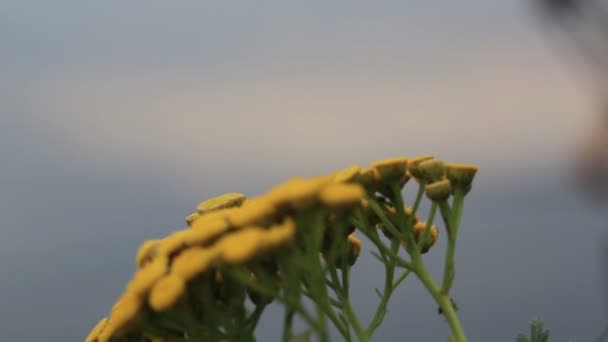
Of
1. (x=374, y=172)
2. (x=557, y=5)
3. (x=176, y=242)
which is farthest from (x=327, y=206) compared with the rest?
(x=557, y=5)

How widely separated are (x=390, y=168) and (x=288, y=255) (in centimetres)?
126

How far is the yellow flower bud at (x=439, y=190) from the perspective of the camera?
509cm

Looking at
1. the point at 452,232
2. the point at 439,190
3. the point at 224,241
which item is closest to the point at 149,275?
the point at 224,241

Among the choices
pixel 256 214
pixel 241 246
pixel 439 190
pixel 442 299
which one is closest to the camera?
pixel 241 246

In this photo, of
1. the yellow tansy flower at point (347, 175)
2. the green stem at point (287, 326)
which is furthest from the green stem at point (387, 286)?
the green stem at point (287, 326)

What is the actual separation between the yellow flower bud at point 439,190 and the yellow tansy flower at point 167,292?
5.04 ft

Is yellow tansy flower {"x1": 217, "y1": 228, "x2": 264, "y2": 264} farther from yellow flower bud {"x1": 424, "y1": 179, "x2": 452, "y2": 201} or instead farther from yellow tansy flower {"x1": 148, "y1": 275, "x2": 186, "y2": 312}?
yellow flower bud {"x1": 424, "y1": 179, "x2": 452, "y2": 201}

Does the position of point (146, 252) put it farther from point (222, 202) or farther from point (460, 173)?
point (460, 173)

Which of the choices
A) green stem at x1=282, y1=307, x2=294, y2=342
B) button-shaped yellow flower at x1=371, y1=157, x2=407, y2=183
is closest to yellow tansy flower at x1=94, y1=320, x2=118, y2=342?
green stem at x1=282, y1=307, x2=294, y2=342

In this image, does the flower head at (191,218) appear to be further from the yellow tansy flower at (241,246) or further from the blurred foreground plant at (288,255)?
the yellow tansy flower at (241,246)

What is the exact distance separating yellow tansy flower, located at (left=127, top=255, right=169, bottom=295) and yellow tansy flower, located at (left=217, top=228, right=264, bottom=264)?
347 mm

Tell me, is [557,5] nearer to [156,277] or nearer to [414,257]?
[414,257]

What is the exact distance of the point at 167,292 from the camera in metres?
4.06

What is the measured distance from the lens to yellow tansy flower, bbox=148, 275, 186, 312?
4.05 meters
